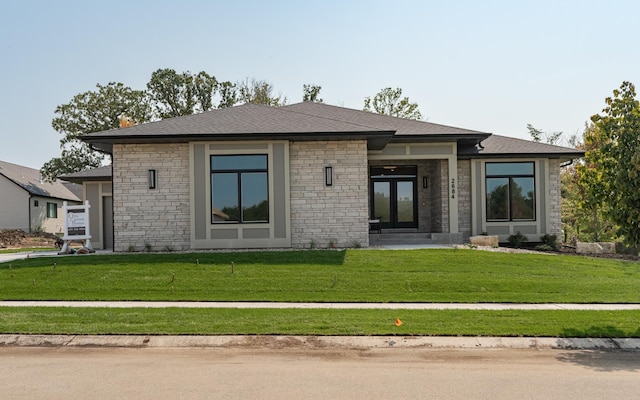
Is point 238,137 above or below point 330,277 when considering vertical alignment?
above

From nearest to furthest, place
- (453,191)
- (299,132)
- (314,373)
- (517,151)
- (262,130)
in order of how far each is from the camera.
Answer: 1. (314,373)
2. (299,132)
3. (262,130)
4. (453,191)
5. (517,151)

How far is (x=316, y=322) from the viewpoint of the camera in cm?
921

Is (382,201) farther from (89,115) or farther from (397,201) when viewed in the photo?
(89,115)

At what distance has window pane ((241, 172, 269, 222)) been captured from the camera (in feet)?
56.7

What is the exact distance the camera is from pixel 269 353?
7.62m

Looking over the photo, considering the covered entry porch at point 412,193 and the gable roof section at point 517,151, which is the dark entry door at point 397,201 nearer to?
the covered entry porch at point 412,193

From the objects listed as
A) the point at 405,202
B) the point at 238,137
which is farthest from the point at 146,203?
the point at 405,202

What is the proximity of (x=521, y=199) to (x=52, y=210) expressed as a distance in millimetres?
40854

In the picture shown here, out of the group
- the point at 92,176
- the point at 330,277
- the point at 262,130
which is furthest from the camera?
the point at 92,176

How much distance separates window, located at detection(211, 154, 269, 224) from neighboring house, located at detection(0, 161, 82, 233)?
1200 inches

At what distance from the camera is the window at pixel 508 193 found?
2028 centimetres

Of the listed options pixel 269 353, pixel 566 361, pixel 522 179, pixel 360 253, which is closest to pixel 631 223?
pixel 566 361

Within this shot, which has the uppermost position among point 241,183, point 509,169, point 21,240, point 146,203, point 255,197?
point 509,169

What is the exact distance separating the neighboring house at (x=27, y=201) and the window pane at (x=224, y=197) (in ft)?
99.8
